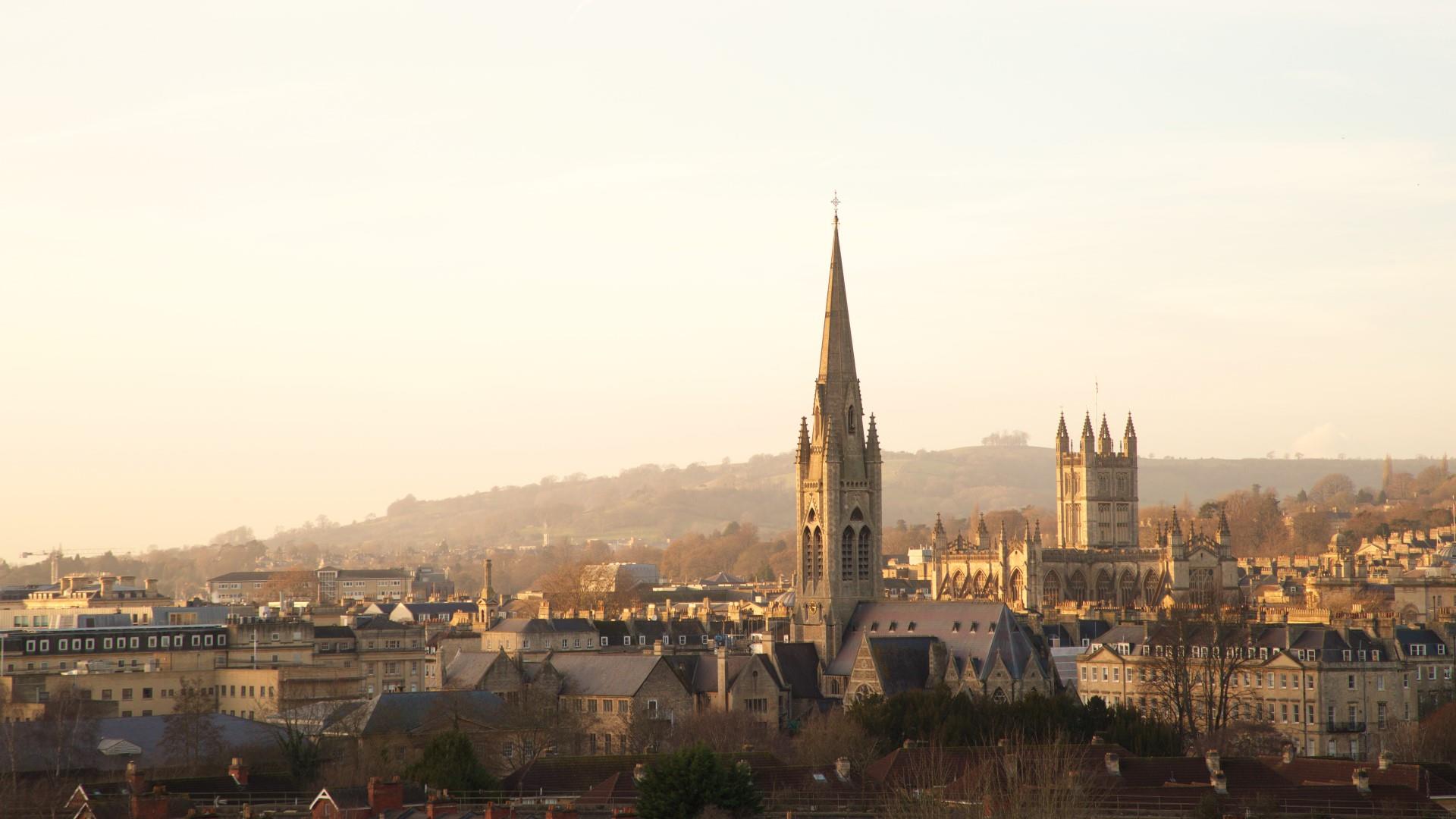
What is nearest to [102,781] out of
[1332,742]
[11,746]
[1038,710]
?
[11,746]

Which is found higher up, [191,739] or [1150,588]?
[1150,588]

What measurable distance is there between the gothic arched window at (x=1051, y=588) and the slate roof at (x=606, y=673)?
226 feet

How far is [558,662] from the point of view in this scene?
4053 inches

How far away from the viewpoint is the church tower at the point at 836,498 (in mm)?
113188

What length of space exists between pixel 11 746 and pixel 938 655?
1792 inches

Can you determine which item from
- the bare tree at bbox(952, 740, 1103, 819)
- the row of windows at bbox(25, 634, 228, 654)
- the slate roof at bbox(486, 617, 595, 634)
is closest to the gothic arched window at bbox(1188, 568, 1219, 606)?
the slate roof at bbox(486, 617, 595, 634)

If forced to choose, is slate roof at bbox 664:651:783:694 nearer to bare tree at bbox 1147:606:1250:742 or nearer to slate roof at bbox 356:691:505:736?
slate roof at bbox 356:691:505:736

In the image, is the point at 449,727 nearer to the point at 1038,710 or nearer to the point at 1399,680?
the point at 1038,710

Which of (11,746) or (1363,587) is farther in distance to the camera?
(1363,587)

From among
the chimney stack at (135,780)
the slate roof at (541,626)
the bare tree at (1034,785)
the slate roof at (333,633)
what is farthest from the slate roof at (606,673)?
the chimney stack at (135,780)

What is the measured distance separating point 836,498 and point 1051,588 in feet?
185

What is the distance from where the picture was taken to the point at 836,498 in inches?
4518

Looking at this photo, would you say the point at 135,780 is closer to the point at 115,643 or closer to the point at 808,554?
the point at 115,643

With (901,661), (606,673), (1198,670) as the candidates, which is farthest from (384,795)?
(1198,670)
